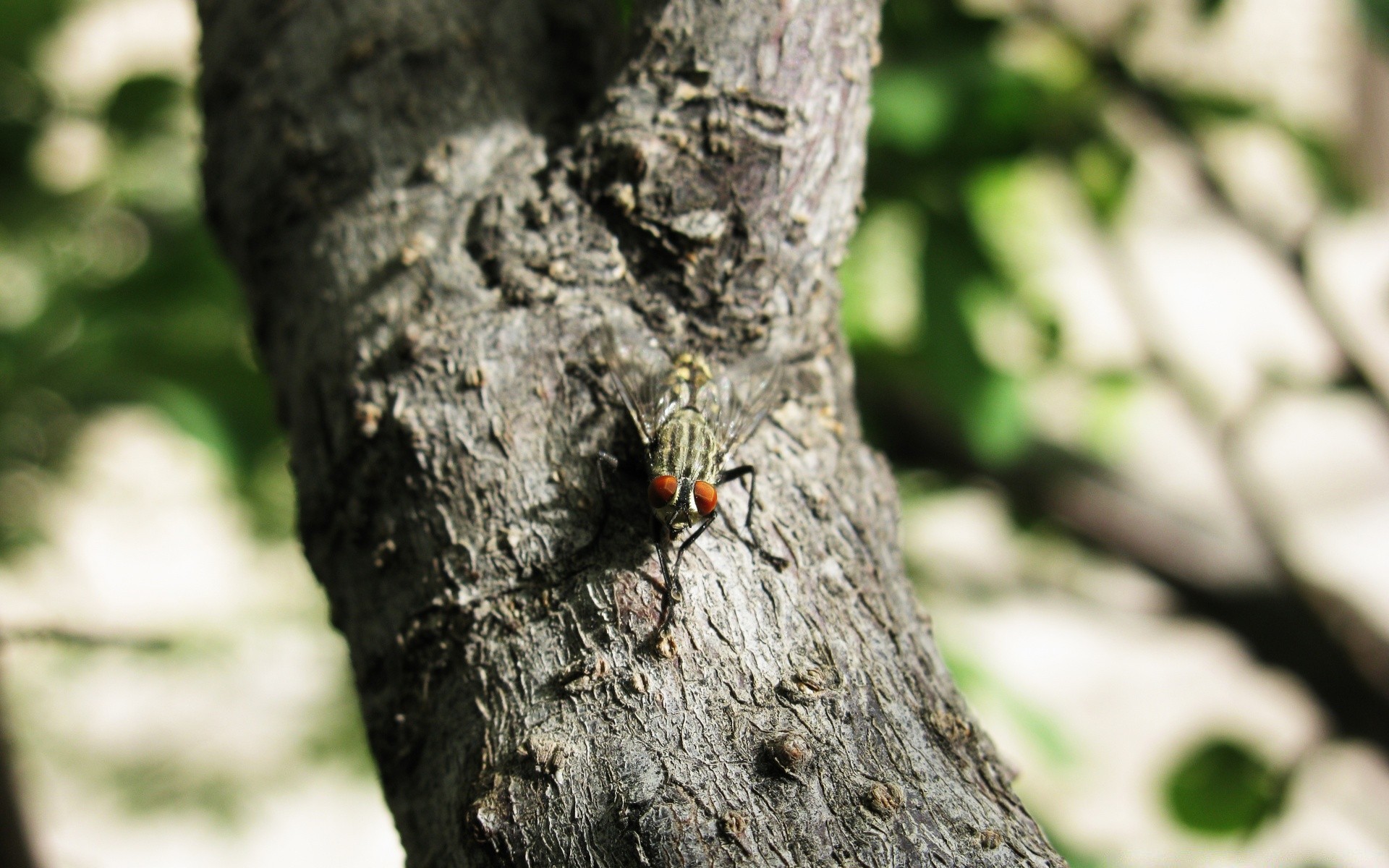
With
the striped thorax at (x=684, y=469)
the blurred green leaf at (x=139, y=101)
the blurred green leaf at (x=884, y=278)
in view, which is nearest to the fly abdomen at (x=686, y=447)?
the striped thorax at (x=684, y=469)

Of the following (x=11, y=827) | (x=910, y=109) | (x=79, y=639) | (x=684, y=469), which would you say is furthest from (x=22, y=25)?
(x=684, y=469)

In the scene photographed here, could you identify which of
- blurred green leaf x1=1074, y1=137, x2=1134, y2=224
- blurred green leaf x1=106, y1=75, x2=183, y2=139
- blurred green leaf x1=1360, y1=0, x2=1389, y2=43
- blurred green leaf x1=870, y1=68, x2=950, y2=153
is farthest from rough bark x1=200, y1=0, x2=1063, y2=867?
blurred green leaf x1=1074, y1=137, x2=1134, y2=224

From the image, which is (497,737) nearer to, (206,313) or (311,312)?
(311,312)

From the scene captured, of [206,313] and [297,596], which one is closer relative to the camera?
[206,313]

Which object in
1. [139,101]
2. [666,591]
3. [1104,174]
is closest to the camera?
[666,591]

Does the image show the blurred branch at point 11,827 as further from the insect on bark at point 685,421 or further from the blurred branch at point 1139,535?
the blurred branch at point 1139,535

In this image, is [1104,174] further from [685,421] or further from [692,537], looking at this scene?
[692,537]

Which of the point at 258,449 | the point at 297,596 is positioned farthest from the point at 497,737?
the point at 297,596

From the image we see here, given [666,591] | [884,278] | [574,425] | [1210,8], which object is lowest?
[666,591]
